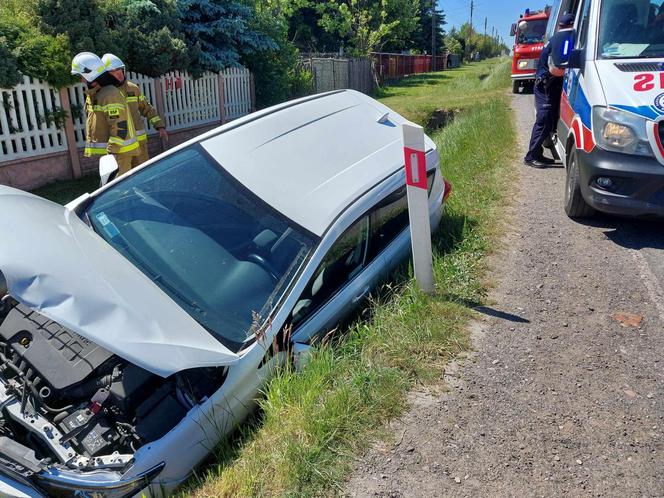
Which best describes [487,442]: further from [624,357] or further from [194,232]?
[194,232]

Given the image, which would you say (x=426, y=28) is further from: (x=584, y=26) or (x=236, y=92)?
(x=584, y=26)

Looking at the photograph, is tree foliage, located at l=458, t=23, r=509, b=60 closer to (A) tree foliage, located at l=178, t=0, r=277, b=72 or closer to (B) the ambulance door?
(A) tree foliage, located at l=178, t=0, r=277, b=72

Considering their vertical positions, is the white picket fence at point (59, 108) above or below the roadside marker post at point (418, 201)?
above

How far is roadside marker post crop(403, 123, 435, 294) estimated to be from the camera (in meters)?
3.34

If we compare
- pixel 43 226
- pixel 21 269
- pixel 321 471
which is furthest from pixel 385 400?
pixel 43 226

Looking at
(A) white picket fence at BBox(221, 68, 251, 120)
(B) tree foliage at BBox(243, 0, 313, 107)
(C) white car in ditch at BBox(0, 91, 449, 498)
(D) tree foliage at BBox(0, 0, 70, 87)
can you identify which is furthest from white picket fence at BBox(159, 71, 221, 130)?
(C) white car in ditch at BBox(0, 91, 449, 498)

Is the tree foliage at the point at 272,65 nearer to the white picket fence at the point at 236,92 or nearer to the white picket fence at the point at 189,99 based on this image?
the white picket fence at the point at 236,92

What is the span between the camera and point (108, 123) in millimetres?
6203

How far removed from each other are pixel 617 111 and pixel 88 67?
209 inches

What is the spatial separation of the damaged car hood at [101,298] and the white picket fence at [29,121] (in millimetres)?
6043

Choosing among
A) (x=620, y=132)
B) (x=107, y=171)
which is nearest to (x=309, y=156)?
(x=107, y=171)

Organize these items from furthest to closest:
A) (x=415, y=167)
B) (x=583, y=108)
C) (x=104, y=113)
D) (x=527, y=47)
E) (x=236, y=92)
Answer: (x=527, y=47), (x=236, y=92), (x=104, y=113), (x=583, y=108), (x=415, y=167)

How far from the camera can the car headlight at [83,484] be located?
7.09 ft

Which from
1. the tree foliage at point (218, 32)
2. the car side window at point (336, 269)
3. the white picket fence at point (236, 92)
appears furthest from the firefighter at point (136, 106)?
the white picket fence at point (236, 92)
